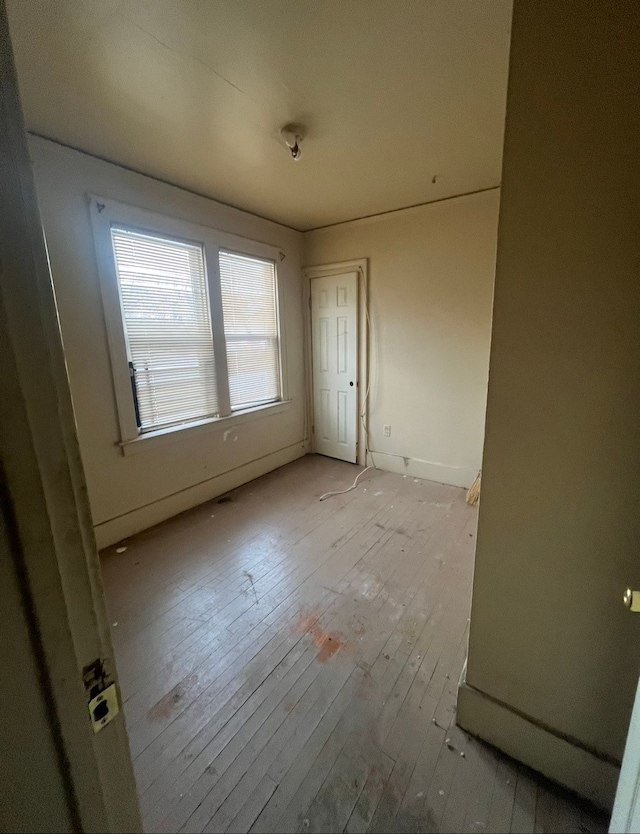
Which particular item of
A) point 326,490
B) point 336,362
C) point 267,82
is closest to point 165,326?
point 267,82

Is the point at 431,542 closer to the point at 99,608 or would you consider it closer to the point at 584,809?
the point at 584,809

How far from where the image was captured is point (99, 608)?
46 cm

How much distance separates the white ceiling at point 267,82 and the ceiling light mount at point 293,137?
50 mm

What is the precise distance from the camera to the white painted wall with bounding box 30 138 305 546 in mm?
2158

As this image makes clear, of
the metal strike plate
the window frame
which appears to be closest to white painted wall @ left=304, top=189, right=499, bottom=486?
the window frame

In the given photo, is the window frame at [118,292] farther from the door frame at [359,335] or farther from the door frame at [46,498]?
the door frame at [46,498]

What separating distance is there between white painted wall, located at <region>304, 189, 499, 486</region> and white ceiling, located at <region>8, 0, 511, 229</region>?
607 millimetres

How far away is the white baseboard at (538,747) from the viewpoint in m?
1.09

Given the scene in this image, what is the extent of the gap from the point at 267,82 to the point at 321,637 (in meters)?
2.63

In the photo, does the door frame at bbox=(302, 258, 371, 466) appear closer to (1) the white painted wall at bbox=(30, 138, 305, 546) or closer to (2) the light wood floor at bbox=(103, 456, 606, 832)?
(1) the white painted wall at bbox=(30, 138, 305, 546)

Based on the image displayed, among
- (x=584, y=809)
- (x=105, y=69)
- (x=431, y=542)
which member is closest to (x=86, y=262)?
(x=105, y=69)

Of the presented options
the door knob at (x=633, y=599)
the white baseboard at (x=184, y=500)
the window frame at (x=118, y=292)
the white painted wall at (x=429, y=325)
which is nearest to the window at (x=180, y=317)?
the window frame at (x=118, y=292)

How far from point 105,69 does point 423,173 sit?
198 centimetres

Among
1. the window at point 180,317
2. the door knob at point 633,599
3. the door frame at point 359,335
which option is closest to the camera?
the door knob at point 633,599
